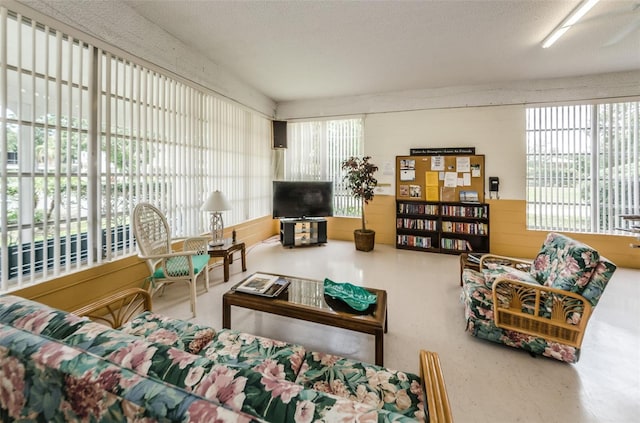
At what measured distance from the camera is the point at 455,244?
454 cm

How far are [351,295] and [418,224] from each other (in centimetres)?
328

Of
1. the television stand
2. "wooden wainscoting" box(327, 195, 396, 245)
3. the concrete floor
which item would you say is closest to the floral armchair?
the concrete floor

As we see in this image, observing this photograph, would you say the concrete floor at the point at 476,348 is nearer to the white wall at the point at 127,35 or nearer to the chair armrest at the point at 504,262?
the chair armrest at the point at 504,262

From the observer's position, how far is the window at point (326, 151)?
17.4ft

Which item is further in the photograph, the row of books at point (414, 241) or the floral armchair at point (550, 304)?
the row of books at point (414, 241)

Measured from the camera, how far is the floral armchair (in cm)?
175

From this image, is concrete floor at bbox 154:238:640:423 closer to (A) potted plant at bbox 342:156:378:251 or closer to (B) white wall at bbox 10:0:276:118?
(A) potted plant at bbox 342:156:378:251

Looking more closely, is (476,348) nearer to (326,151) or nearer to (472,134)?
(472,134)

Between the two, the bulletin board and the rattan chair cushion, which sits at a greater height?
the bulletin board

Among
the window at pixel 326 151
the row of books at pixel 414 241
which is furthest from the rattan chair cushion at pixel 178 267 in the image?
the row of books at pixel 414 241

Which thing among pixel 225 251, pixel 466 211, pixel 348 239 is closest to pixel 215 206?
pixel 225 251

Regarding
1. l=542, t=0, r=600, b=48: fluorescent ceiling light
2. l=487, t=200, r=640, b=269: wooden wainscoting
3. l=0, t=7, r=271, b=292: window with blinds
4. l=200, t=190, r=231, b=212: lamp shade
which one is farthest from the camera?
l=487, t=200, r=640, b=269: wooden wainscoting

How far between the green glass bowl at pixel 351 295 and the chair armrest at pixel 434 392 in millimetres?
707

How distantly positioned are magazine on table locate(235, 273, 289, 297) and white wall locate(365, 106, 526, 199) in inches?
142
